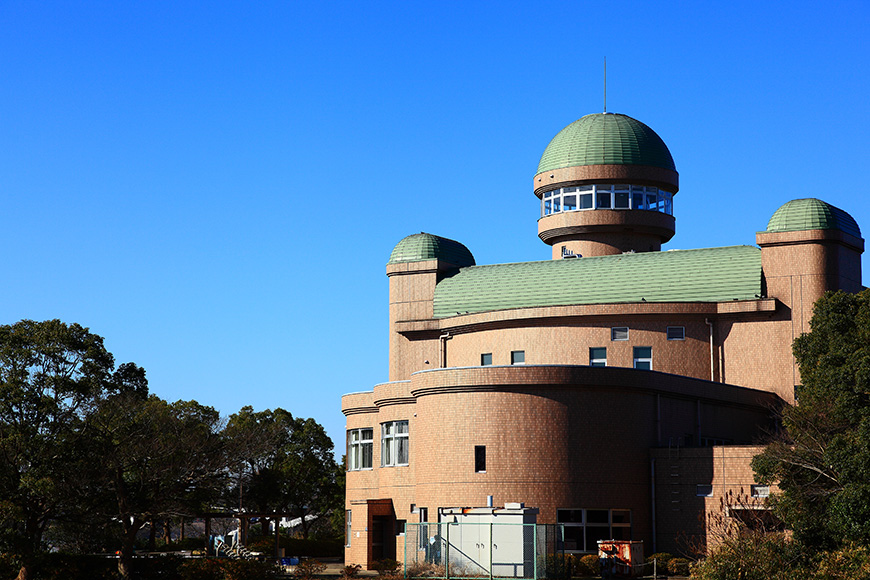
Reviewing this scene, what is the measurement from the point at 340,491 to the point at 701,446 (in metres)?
38.2

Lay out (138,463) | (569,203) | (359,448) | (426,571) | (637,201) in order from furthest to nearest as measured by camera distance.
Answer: (569,203)
(637,201)
(359,448)
(138,463)
(426,571)

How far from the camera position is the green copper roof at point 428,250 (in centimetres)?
5500

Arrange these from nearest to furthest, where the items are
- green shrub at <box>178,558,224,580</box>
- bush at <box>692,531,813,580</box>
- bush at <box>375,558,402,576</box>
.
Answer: bush at <box>692,531,813,580</box>
green shrub at <box>178,558,224,580</box>
bush at <box>375,558,402,576</box>

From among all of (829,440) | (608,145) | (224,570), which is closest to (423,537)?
(224,570)

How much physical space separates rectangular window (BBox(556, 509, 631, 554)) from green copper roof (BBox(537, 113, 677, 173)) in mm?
21165

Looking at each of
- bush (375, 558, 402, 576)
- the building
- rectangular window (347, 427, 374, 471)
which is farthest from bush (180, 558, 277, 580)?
rectangular window (347, 427, 374, 471)

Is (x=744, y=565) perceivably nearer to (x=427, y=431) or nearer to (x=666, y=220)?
(x=427, y=431)

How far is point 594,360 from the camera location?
4834cm

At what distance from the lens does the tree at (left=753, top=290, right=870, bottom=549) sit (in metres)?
30.6

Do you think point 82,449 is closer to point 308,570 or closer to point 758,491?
point 308,570


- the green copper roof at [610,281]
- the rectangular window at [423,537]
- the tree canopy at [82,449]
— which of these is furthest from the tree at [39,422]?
the green copper roof at [610,281]

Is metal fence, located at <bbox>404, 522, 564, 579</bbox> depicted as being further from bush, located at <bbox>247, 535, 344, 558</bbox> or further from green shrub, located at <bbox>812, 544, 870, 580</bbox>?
bush, located at <bbox>247, 535, 344, 558</bbox>

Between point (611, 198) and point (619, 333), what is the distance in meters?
9.74

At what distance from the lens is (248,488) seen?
Answer: 242ft
